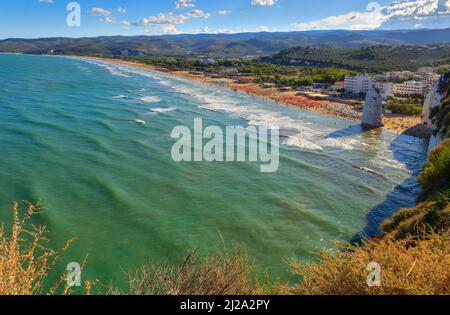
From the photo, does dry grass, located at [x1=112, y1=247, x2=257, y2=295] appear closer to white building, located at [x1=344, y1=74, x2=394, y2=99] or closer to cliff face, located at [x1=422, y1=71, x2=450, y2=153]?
cliff face, located at [x1=422, y1=71, x2=450, y2=153]

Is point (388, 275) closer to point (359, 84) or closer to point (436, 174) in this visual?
point (436, 174)

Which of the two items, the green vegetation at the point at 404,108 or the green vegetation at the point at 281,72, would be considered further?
the green vegetation at the point at 281,72

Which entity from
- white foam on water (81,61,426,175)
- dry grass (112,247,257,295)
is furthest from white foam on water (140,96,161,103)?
dry grass (112,247,257,295)

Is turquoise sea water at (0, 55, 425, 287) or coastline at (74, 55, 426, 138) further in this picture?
coastline at (74, 55, 426, 138)

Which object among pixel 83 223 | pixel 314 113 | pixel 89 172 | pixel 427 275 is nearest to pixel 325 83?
pixel 314 113

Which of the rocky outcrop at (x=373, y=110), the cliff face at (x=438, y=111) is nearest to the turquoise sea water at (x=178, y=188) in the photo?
the cliff face at (x=438, y=111)

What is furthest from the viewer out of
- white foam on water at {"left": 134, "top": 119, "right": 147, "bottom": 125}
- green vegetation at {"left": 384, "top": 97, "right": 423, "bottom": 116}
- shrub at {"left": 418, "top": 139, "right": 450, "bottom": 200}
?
green vegetation at {"left": 384, "top": 97, "right": 423, "bottom": 116}

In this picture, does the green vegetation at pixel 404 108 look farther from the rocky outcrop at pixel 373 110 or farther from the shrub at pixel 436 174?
the shrub at pixel 436 174
